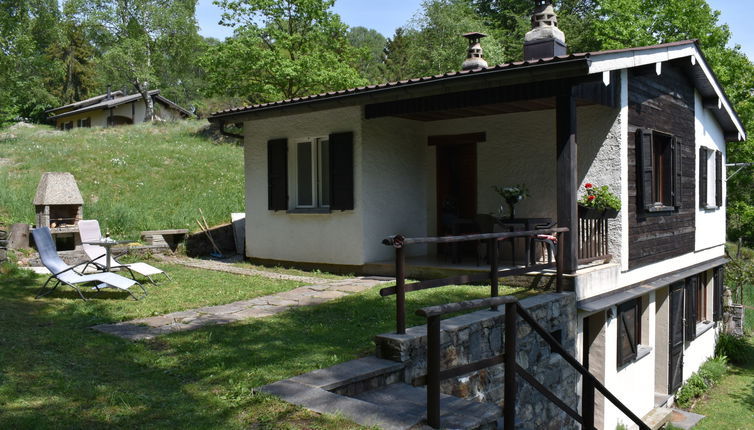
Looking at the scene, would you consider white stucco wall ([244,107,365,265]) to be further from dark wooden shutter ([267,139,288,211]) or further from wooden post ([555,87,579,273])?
wooden post ([555,87,579,273])

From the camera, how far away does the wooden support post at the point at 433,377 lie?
337cm

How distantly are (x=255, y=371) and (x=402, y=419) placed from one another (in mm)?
1341

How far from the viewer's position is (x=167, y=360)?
4.57 m

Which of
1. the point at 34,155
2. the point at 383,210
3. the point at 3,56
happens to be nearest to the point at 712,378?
the point at 383,210

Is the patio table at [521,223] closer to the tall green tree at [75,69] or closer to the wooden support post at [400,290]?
the wooden support post at [400,290]

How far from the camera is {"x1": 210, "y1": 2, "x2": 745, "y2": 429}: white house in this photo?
734 centimetres

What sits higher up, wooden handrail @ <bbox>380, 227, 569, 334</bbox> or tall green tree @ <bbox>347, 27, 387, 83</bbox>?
tall green tree @ <bbox>347, 27, 387, 83</bbox>

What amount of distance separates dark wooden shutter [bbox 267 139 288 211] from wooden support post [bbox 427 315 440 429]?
705 cm

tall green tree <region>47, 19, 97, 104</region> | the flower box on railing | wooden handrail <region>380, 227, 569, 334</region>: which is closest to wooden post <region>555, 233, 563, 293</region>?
wooden handrail <region>380, 227, 569, 334</region>

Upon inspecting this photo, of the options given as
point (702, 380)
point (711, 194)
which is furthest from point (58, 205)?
point (711, 194)

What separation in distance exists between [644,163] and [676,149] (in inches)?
85.9

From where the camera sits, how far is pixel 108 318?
19.9 feet

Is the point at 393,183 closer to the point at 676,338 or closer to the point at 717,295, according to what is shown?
the point at 676,338

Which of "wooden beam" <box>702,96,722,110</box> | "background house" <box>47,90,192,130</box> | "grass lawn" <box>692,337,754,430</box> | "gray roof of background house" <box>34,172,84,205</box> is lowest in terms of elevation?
"grass lawn" <box>692,337,754,430</box>
